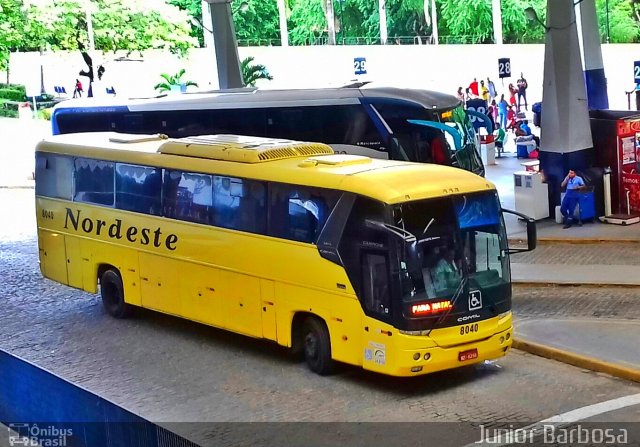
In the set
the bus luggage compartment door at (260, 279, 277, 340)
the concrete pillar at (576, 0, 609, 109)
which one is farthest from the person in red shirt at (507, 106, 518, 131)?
the bus luggage compartment door at (260, 279, 277, 340)

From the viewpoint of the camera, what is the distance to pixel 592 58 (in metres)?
30.3

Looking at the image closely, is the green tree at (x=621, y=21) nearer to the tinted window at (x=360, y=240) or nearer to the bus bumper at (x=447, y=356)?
the bus bumper at (x=447, y=356)

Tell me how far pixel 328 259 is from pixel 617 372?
12.8 feet

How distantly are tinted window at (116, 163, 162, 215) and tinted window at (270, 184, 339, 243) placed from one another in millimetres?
2847

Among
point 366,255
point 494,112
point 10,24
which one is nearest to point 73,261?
point 366,255

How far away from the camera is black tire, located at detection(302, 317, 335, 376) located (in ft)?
43.8

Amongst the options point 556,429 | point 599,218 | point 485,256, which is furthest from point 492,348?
point 599,218

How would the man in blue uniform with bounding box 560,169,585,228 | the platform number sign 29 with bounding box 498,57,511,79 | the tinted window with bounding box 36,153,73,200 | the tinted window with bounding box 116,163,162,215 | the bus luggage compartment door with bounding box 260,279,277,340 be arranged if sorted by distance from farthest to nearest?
1. the platform number sign 29 with bounding box 498,57,511,79
2. the man in blue uniform with bounding box 560,169,585,228
3. the tinted window with bounding box 36,153,73,200
4. the tinted window with bounding box 116,163,162,215
5. the bus luggage compartment door with bounding box 260,279,277,340

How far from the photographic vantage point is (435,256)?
12477 mm

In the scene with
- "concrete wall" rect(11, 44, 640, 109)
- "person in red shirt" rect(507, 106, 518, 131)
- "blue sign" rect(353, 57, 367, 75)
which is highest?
"concrete wall" rect(11, 44, 640, 109)

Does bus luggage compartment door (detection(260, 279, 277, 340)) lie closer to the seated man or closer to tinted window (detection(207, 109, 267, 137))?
the seated man

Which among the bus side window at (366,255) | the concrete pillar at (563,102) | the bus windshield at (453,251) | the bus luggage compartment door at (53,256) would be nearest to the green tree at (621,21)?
the concrete pillar at (563,102)

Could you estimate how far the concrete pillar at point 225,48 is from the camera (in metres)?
31.8

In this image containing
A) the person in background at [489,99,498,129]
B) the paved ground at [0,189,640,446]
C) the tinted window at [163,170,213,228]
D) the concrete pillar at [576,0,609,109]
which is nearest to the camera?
the paved ground at [0,189,640,446]
